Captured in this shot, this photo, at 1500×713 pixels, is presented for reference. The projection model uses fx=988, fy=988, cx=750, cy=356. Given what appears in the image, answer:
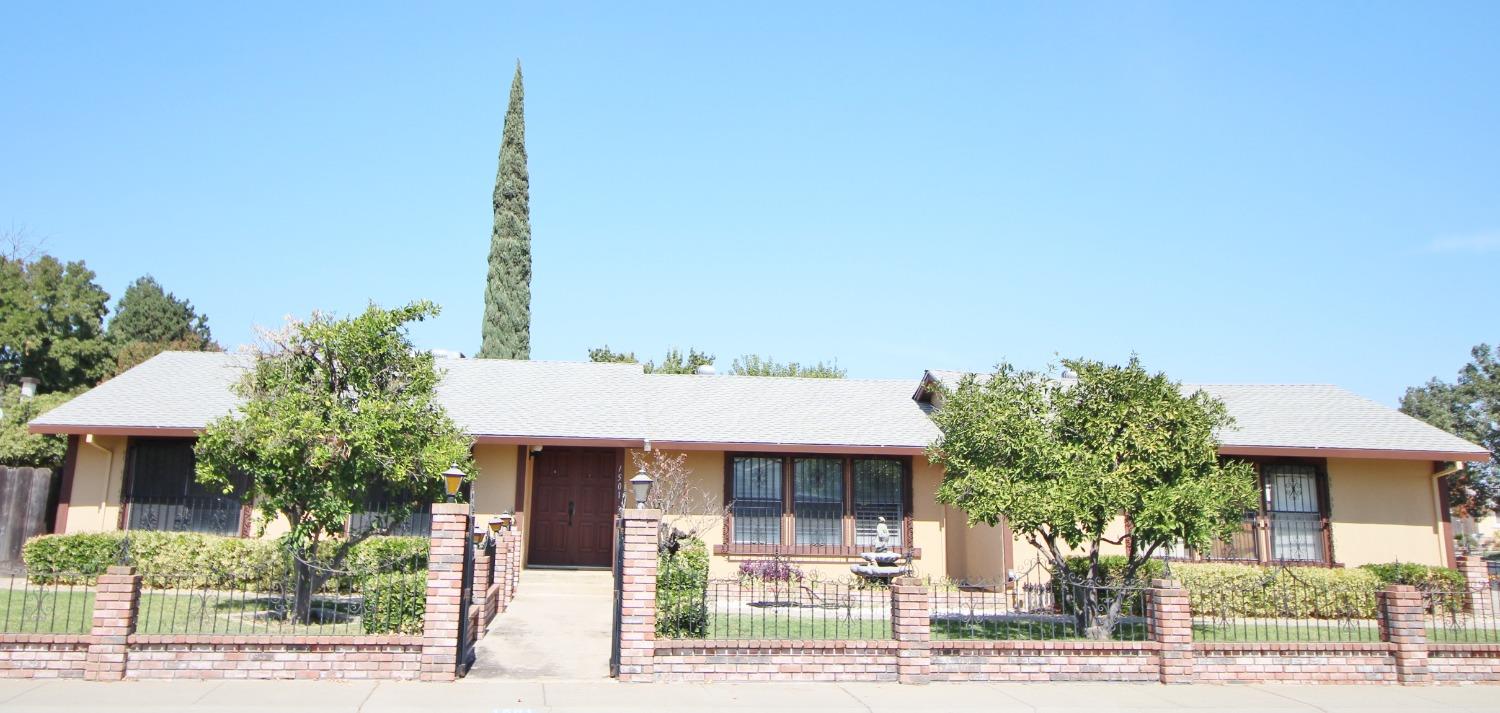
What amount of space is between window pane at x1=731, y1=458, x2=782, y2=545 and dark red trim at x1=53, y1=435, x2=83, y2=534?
37.7ft

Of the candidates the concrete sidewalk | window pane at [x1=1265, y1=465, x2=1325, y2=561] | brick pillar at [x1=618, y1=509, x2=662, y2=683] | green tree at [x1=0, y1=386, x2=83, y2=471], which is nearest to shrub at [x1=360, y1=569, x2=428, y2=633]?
the concrete sidewalk

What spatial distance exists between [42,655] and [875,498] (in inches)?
506

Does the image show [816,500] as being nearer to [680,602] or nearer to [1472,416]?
[680,602]

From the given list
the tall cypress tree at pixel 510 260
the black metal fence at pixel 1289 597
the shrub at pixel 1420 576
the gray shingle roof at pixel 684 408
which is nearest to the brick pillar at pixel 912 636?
→ the black metal fence at pixel 1289 597

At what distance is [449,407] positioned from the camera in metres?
18.6

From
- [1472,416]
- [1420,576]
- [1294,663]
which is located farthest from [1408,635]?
[1472,416]

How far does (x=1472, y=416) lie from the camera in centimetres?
3806

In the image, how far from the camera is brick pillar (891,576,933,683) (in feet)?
32.1

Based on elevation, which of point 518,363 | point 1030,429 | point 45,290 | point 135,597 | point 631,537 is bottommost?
point 135,597

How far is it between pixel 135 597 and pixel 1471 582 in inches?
774

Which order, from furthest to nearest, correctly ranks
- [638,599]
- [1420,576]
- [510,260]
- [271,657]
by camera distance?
[510,260]
[1420,576]
[638,599]
[271,657]

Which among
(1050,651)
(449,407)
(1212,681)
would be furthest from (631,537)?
(449,407)

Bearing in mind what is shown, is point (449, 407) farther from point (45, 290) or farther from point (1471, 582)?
point (45, 290)

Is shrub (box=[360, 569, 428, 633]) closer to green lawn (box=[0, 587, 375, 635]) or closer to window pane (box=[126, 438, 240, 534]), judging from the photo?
green lawn (box=[0, 587, 375, 635])
